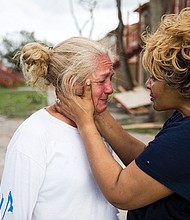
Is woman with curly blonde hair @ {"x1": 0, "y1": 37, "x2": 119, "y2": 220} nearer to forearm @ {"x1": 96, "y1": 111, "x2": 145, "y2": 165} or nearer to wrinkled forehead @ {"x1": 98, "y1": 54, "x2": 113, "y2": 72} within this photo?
wrinkled forehead @ {"x1": 98, "y1": 54, "x2": 113, "y2": 72}

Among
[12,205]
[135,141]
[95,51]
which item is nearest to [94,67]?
[95,51]

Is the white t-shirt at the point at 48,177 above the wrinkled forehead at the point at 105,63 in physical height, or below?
below

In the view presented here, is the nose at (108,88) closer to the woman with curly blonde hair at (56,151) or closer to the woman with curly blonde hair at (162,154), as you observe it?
the woman with curly blonde hair at (56,151)

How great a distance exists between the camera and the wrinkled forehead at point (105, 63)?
1.78 metres

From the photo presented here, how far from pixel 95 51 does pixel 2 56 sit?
40.2 metres

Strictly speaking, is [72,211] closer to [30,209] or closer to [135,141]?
[30,209]

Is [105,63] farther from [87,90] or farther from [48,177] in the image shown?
[48,177]

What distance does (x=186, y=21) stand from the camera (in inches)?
Answer: 58.9

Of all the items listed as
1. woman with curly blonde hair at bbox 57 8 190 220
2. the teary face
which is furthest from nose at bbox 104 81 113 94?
woman with curly blonde hair at bbox 57 8 190 220

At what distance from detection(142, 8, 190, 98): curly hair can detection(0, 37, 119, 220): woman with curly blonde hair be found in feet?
0.96

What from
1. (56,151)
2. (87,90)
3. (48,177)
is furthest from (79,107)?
(48,177)

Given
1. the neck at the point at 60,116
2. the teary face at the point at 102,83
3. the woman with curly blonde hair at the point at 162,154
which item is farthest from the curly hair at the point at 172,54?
the neck at the point at 60,116

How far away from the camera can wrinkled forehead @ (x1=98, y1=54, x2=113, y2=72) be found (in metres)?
1.78

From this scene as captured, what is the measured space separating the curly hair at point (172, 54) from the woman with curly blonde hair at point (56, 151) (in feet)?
0.96
